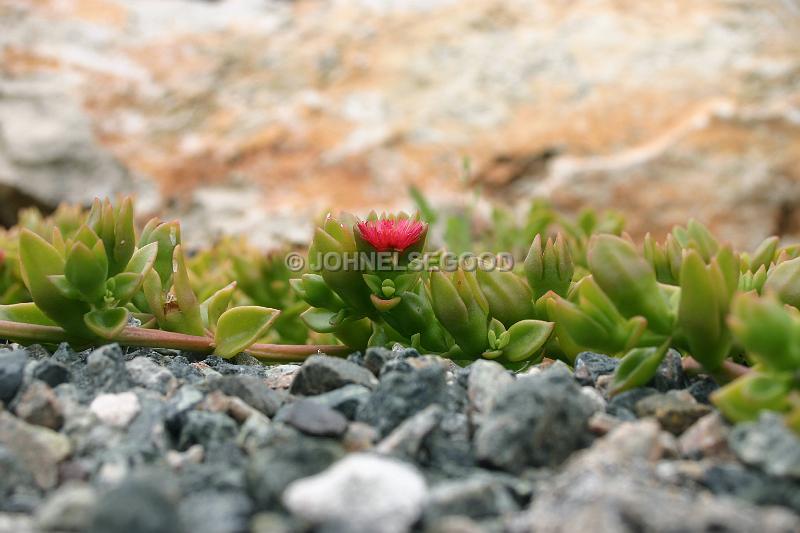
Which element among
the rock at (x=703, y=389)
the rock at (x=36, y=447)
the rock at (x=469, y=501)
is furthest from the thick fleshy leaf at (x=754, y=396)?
the rock at (x=36, y=447)

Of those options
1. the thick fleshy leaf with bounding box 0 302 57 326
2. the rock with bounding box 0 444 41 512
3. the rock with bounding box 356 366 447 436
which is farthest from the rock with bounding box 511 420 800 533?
the thick fleshy leaf with bounding box 0 302 57 326

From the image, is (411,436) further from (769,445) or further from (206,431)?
(769,445)

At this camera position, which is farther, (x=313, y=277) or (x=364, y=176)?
(x=364, y=176)

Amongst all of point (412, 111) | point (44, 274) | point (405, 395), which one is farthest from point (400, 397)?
point (412, 111)

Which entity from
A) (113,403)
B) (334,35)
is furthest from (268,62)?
(113,403)

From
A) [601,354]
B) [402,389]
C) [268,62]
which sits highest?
[268,62]

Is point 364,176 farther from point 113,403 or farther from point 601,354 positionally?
point 113,403
